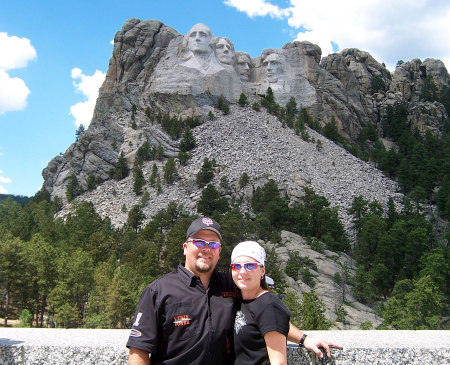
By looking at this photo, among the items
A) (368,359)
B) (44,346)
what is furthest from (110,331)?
(368,359)

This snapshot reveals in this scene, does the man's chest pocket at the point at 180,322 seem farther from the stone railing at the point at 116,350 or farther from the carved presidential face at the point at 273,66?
the carved presidential face at the point at 273,66

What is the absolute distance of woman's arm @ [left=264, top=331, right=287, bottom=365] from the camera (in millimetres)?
3504

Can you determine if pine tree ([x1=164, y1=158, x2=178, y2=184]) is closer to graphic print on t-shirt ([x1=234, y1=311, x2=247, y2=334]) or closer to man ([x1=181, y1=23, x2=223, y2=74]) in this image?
man ([x1=181, y1=23, x2=223, y2=74])

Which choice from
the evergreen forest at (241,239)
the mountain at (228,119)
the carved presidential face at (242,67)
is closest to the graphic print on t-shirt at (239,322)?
the evergreen forest at (241,239)

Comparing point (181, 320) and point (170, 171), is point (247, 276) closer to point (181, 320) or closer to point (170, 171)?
point (181, 320)

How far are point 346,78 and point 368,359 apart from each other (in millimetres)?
91597

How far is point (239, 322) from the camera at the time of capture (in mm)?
3693

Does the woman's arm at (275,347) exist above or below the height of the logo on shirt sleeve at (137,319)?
below

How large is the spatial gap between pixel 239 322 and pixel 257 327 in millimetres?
154

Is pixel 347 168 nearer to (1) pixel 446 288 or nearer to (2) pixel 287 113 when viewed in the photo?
(2) pixel 287 113

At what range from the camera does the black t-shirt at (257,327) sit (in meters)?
3.56

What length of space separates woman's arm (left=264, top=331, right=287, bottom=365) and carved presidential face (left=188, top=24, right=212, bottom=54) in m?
76.4

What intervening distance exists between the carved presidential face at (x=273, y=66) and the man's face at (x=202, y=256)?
80822mm

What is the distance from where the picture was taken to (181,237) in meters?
38.2
